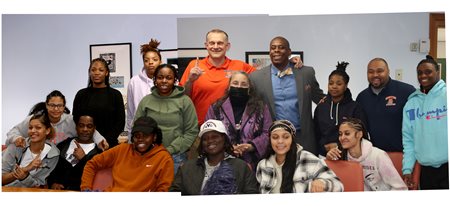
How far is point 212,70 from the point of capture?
4918 mm

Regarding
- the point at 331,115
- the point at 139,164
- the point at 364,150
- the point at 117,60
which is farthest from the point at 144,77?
the point at 364,150

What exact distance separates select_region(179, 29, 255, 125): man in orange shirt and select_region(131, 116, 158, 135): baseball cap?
1.13ft

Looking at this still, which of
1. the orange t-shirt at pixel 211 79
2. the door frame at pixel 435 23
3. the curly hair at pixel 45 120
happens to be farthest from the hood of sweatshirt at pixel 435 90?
the curly hair at pixel 45 120

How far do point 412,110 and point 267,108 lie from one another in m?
1.10

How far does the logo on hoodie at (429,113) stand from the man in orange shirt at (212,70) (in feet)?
4.11

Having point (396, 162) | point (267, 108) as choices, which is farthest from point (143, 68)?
point (396, 162)

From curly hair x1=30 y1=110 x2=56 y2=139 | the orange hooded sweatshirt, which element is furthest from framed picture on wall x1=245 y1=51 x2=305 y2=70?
curly hair x1=30 y1=110 x2=56 y2=139

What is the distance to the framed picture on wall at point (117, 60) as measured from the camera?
526 centimetres

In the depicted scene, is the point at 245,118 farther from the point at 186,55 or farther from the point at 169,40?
the point at 169,40

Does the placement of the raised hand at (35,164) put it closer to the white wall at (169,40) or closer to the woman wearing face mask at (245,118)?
Result: the white wall at (169,40)

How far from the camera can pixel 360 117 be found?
4926mm

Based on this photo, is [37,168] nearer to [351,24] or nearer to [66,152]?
[66,152]

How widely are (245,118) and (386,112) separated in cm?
108

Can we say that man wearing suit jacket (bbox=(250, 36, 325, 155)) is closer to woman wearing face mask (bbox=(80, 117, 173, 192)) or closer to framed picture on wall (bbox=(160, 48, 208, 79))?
framed picture on wall (bbox=(160, 48, 208, 79))
